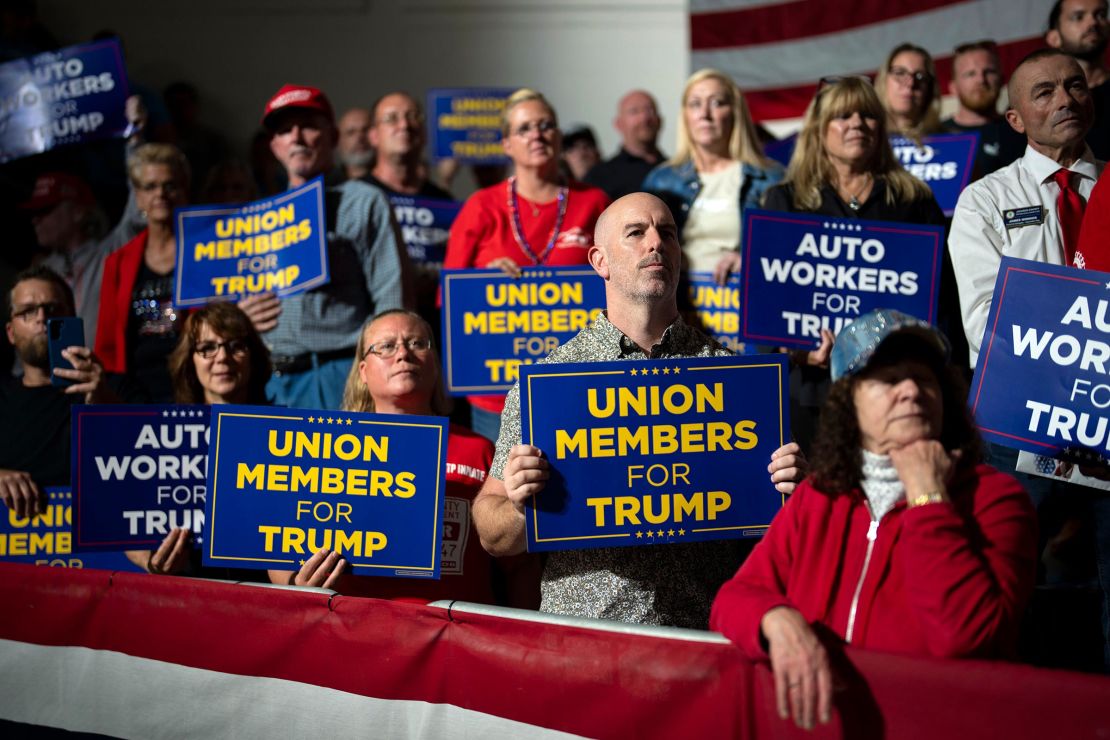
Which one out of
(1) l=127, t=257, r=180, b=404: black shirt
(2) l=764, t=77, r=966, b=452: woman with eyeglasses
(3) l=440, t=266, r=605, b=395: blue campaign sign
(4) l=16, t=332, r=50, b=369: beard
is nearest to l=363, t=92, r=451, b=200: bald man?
(1) l=127, t=257, r=180, b=404: black shirt

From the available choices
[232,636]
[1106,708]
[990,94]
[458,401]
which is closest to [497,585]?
[232,636]

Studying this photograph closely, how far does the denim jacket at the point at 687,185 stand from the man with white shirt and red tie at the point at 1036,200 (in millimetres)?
1251

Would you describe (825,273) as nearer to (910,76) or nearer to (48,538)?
(910,76)

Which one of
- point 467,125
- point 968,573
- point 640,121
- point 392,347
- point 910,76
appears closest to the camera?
point 968,573

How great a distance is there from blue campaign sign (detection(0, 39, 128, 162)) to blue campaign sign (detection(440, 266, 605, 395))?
2.55 metres

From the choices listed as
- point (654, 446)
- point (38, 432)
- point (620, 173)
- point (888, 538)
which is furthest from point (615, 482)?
point (620, 173)

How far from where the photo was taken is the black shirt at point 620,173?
6.32m

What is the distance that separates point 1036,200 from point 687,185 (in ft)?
5.35

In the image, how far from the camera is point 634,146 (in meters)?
7.18

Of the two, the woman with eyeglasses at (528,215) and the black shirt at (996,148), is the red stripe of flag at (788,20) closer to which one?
the black shirt at (996,148)

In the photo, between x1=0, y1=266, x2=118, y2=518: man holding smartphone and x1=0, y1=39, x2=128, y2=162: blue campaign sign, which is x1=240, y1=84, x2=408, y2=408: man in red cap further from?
x1=0, y1=39, x2=128, y2=162: blue campaign sign

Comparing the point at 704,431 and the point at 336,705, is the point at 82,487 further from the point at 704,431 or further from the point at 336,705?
the point at 704,431

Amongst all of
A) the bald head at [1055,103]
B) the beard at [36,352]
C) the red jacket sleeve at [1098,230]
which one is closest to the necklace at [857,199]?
the bald head at [1055,103]

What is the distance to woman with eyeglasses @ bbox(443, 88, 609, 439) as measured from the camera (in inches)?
189
